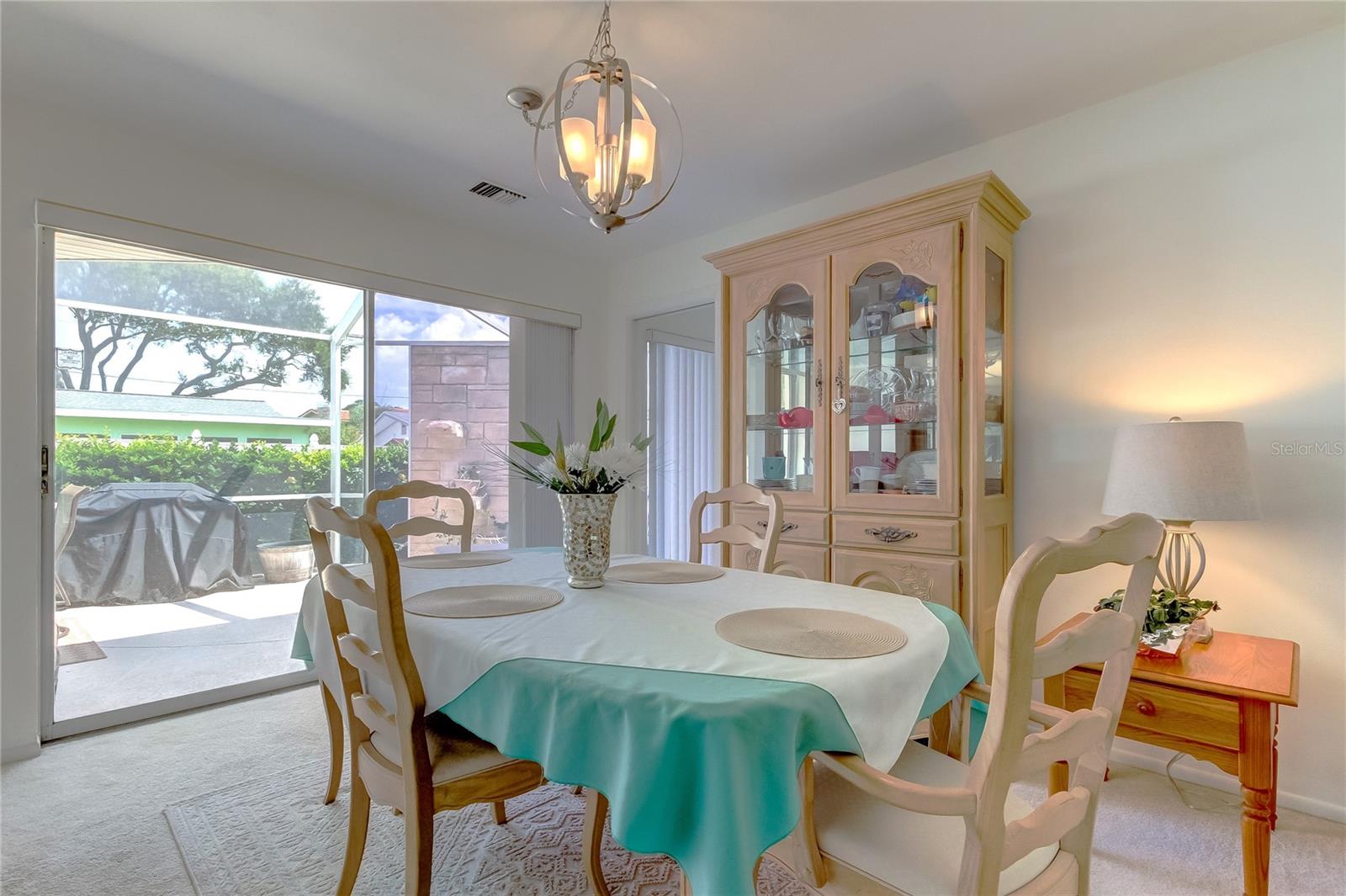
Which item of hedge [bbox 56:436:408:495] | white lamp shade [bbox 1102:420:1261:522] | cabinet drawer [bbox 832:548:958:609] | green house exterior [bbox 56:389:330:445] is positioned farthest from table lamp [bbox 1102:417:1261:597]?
green house exterior [bbox 56:389:330:445]

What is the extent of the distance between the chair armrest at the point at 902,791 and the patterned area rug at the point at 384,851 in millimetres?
731

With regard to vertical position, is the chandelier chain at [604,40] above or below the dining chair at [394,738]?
above

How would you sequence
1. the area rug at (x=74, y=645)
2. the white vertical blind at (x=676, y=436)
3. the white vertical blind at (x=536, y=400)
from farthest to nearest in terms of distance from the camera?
1. the white vertical blind at (x=676, y=436)
2. the white vertical blind at (x=536, y=400)
3. the area rug at (x=74, y=645)

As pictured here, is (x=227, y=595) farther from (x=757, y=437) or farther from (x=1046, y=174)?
(x=1046, y=174)

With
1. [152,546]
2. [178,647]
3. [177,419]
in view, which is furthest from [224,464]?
[178,647]

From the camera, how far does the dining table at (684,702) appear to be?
84 cm

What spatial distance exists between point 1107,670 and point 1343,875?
1.40 m

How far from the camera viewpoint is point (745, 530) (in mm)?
2191

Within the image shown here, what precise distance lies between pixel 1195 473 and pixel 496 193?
3070mm

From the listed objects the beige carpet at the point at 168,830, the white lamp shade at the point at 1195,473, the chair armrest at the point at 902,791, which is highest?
the white lamp shade at the point at 1195,473

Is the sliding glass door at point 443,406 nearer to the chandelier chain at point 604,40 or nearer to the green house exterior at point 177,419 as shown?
the green house exterior at point 177,419

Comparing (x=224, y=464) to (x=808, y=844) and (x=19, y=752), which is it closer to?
(x=19, y=752)
